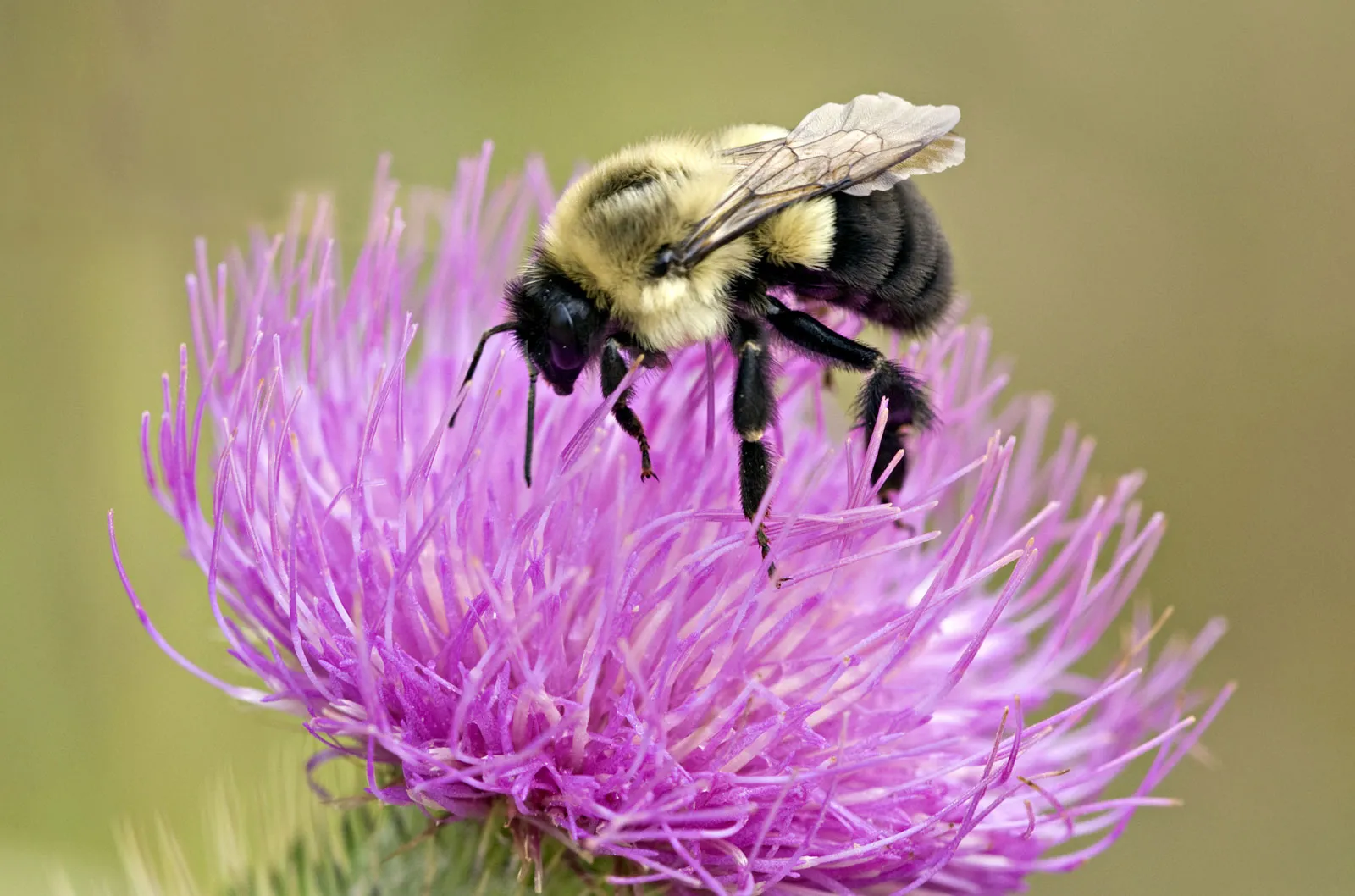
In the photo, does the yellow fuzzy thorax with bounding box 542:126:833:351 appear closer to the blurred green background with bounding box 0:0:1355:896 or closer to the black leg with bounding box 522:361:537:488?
the black leg with bounding box 522:361:537:488

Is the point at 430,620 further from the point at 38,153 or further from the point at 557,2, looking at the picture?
the point at 557,2

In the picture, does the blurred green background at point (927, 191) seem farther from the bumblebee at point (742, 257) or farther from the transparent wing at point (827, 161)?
the transparent wing at point (827, 161)

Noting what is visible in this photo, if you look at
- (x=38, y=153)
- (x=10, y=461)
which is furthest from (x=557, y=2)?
(x=10, y=461)

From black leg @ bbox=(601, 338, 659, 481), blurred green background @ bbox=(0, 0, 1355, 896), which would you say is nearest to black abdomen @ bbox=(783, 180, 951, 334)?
black leg @ bbox=(601, 338, 659, 481)

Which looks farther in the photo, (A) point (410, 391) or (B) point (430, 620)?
(A) point (410, 391)

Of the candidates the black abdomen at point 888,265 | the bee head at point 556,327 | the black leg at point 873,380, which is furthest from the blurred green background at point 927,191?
the black abdomen at point 888,265

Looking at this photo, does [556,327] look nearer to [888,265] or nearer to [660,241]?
[660,241]
